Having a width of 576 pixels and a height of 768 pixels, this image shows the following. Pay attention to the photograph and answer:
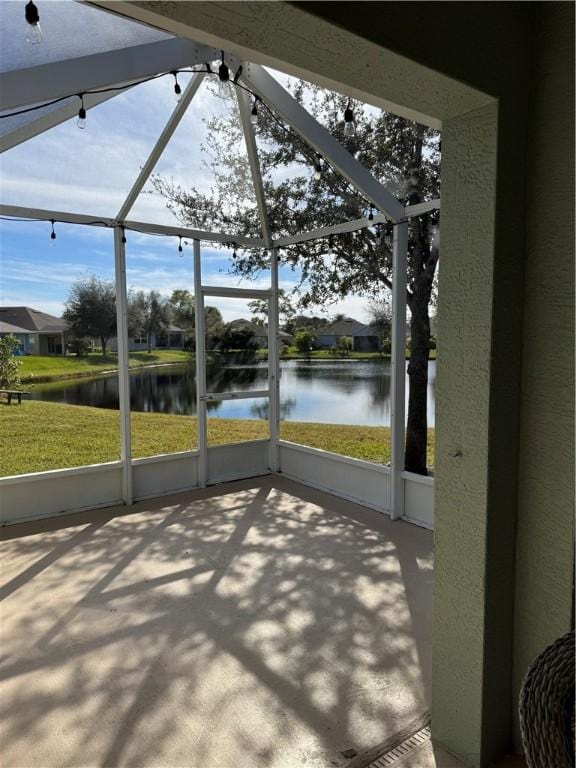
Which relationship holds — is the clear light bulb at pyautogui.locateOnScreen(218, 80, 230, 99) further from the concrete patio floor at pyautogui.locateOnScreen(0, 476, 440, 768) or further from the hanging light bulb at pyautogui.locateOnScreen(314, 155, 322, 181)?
the concrete patio floor at pyautogui.locateOnScreen(0, 476, 440, 768)

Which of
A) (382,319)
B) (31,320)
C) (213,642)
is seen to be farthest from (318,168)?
(213,642)

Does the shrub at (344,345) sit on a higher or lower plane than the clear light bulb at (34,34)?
lower

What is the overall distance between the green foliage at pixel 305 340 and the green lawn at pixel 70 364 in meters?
1.45

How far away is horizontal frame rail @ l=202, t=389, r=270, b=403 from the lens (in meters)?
4.86

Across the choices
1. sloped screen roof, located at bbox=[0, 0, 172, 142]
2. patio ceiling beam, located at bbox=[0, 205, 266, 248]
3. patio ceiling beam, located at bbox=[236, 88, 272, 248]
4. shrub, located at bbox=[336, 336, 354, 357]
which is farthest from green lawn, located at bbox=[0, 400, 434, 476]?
sloped screen roof, located at bbox=[0, 0, 172, 142]

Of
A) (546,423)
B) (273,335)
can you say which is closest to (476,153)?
(546,423)

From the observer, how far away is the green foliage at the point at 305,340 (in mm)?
4980

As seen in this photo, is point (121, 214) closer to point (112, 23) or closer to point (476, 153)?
point (112, 23)

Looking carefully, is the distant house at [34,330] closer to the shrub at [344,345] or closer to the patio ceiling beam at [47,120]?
the patio ceiling beam at [47,120]

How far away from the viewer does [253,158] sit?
13.4ft

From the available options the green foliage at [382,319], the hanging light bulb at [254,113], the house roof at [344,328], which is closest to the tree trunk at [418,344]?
the green foliage at [382,319]

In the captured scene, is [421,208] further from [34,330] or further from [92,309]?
[34,330]

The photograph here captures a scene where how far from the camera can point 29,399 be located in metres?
4.25

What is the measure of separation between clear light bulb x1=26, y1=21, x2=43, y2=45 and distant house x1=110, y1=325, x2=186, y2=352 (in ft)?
8.11
